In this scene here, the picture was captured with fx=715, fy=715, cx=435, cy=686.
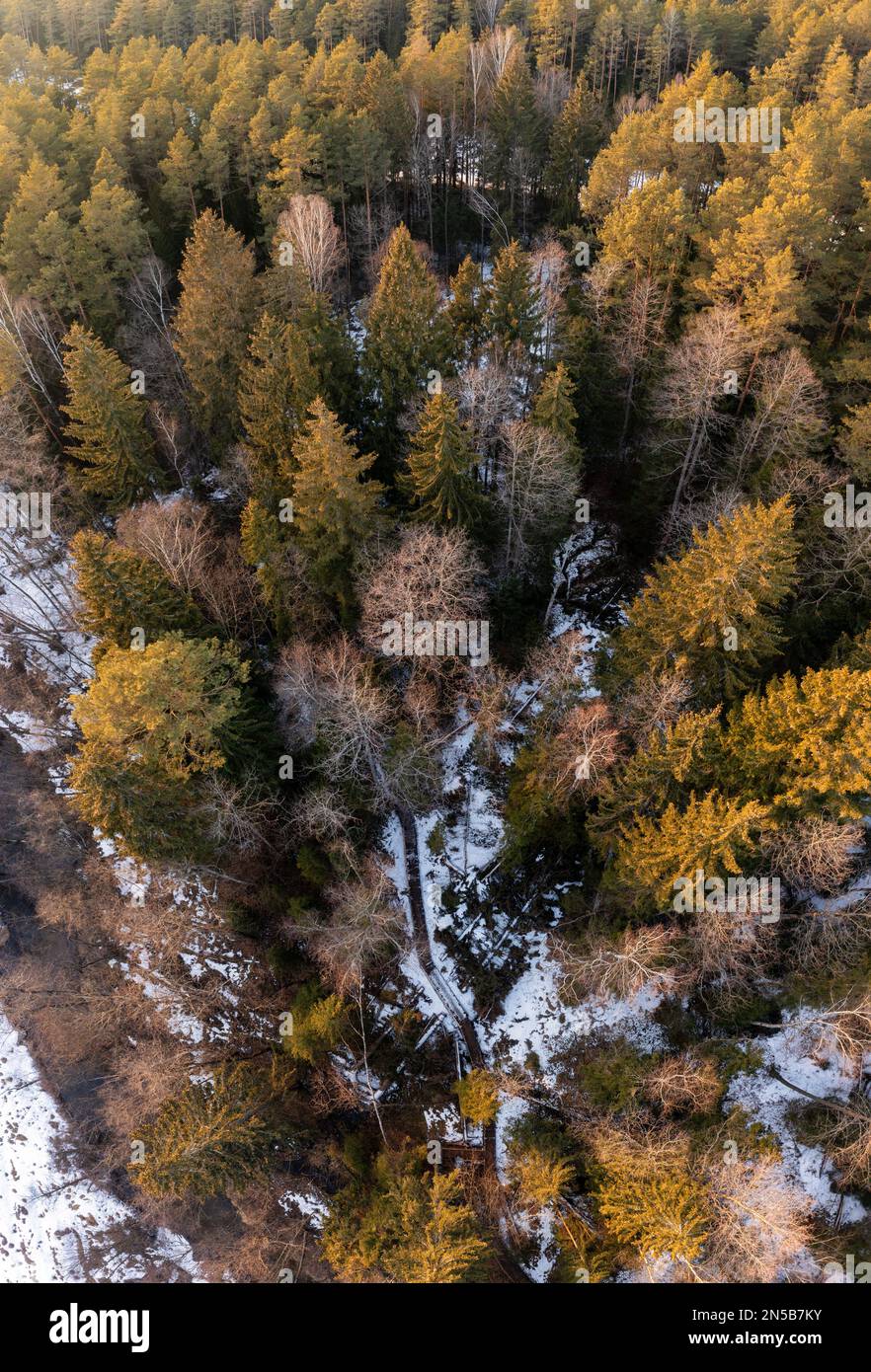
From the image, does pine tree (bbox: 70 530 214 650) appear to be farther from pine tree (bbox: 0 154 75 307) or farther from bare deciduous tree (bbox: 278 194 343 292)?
pine tree (bbox: 0 154 75 307)

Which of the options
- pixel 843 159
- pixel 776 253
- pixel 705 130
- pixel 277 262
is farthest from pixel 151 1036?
pixel 705 130

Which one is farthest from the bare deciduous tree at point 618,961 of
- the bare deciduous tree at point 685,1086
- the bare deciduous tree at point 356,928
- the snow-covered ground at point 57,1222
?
the snow-covered ground at point 57,1222

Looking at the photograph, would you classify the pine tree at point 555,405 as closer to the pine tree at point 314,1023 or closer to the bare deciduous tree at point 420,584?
the bare deciduous tree at point 420,584

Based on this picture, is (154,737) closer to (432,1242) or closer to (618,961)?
(432,1242)

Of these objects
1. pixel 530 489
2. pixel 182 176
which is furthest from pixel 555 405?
pixel 182 176

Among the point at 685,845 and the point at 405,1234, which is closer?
the point at 405,1234

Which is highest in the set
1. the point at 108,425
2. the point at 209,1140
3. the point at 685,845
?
the point at 108,425

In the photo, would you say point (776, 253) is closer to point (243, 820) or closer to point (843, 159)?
point (843, 159)
